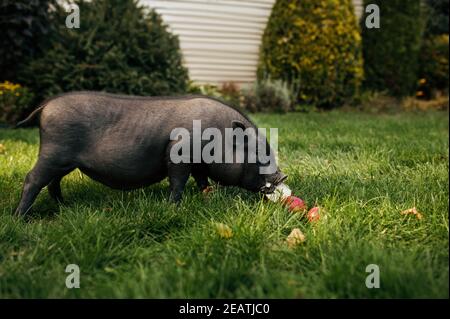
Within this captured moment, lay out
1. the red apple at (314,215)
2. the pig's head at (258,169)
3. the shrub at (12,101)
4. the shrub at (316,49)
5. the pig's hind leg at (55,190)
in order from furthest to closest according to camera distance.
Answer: the shrub at (316,49)
the shrub at (12,101)
the pig's hind leg at (55,190)
the pig's head at (258,169)
the red apple at (314,215)

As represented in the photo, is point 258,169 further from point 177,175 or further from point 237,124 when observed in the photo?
point 177,175

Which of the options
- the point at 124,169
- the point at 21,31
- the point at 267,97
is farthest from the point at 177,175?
the point at 267,97

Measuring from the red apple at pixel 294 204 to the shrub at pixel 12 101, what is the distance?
482 cm

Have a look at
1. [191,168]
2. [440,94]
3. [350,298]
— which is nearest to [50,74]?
[191,168]

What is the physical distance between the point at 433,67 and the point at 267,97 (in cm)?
462

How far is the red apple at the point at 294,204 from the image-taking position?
102 inches

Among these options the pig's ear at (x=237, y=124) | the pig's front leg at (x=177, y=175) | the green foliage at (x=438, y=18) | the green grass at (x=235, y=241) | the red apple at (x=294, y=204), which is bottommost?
the green grass at (x=235, y=241)

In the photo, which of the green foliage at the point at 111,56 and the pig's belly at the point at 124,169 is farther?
the green foliage at the point at 111,56

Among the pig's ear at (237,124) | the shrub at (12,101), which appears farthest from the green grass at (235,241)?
the shrub at (12,101)

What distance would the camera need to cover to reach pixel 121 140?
2.72m

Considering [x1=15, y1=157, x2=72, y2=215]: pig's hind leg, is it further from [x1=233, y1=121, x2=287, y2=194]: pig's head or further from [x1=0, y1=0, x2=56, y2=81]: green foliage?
[x1=0, y1=0, x2=56, y2=81]: green foliage

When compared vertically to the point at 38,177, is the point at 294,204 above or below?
below

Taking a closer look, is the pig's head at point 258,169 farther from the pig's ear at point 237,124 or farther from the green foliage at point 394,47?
the green foliage at point 394,47

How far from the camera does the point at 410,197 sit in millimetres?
2850
